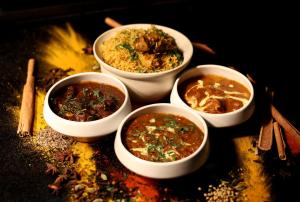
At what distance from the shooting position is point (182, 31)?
150 inches

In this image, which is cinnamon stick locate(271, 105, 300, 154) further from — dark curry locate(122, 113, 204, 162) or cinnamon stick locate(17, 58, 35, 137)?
cinnamon stick locate(17, 58, 35, 137)

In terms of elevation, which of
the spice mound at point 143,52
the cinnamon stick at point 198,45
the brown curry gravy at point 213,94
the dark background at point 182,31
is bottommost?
the dark background at point 182,31

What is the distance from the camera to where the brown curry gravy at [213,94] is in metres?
2.59

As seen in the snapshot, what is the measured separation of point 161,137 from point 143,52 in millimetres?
650

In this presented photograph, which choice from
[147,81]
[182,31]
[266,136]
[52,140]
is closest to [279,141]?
[266,136]

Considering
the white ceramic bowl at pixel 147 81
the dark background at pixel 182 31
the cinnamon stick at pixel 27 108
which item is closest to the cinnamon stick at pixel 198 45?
the dark background at pixel 182 31

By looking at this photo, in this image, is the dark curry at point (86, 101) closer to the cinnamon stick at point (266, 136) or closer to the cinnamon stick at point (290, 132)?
the cinnamon stick at point (266, 136)

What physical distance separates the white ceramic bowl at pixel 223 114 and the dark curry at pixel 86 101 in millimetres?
366

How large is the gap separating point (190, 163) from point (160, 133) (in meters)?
0.30

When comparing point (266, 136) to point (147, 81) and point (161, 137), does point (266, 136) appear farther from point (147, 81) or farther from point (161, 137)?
point (147, 81)

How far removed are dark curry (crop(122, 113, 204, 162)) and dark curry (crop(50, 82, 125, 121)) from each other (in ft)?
0.64

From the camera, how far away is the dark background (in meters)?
2.60

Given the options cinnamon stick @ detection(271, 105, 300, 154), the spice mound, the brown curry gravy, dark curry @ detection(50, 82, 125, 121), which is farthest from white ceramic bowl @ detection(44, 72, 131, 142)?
cinnamon stick @ detection(271, 105, 300, 154)

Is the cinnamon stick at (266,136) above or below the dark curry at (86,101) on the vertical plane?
below
